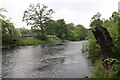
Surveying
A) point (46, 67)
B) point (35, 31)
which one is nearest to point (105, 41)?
point (46, 67)

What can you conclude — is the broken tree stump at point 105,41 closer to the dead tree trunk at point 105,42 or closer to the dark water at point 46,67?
the dead tree trunk at point 105,42

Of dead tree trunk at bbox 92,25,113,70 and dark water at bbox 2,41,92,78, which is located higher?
dead tree trunk at bbox 92,25,113,70

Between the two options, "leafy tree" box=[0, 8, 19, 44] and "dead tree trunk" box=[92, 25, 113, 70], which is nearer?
"dead tree trunk" box=[92, 25, 113, 70]

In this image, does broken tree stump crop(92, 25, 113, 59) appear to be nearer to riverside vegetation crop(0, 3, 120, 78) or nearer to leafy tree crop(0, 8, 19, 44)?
riverside vegetation crop(0, 3, 120, 78)

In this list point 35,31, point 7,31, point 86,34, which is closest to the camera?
point 86,34

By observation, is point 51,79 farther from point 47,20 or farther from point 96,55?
point 47,20

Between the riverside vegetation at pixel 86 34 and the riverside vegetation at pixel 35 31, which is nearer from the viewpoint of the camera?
the riverside vegetation at pixel 86 34

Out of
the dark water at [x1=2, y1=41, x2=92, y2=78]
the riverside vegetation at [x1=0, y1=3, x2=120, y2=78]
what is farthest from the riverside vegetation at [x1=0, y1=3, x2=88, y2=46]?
the dark water at [x1=2, y1=41, x2=92, y2=78]

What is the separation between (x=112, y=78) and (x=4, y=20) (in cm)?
3521

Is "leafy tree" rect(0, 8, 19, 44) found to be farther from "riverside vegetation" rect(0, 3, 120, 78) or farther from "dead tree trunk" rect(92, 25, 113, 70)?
"dead tree trunk" rect(92, 25, 113, 70)

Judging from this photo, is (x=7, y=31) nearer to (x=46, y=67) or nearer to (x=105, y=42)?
(x=46, y=67)

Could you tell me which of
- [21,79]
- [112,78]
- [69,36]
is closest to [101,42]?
[112,78]

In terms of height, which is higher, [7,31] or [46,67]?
[7,31]

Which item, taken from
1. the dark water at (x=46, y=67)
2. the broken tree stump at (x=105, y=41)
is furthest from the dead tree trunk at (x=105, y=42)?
the dark water at (x=46, y=67)
